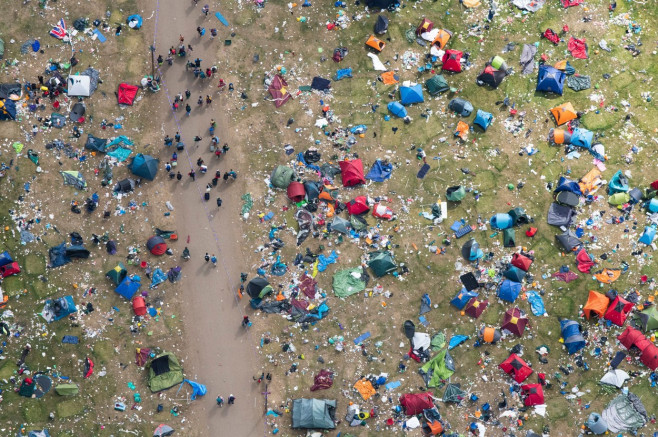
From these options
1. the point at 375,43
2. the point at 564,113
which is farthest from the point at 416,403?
the point at 375,43

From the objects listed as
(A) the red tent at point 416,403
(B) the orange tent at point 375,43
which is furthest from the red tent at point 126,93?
(A) the red tent at point 416,403

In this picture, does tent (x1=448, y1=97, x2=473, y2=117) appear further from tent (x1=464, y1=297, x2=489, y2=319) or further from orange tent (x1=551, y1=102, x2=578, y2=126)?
tent (x1=464, y1=297, x2=489, y2=319)

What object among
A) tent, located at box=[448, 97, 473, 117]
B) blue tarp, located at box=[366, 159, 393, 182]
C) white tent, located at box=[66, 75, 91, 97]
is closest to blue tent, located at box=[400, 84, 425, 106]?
tent, located at box=[448, 97, 473, 117]

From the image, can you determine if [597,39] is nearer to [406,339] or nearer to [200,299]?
[406,339]

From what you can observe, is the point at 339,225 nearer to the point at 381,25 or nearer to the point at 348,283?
the point at 348,283

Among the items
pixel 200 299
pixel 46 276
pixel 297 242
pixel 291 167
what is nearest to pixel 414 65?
pixel 291 167

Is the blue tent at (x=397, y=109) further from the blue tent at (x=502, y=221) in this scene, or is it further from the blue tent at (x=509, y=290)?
the blue tent at (x=509, y=290)
